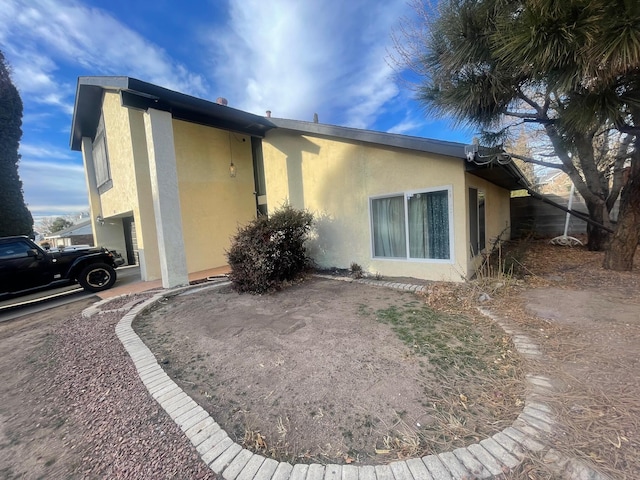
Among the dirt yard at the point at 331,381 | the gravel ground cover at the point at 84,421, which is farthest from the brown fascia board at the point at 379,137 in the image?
the gravel ground cover at the point at 84,421

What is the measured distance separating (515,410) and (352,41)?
10.1 meters

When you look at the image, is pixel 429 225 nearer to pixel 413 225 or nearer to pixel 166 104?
pixel 413 225

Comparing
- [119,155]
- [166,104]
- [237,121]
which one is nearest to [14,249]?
[119,155]

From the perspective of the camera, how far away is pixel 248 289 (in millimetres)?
5918

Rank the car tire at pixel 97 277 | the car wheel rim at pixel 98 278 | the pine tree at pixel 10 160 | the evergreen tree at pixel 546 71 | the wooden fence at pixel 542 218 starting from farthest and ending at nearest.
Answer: the pine tree at pixel 10 160 → the wooden fence at pixel 542 218 → the car wheel rim at pixel 98 278 → the car tire at pixel 97 277 → the evergreen tree at pixel 546 71

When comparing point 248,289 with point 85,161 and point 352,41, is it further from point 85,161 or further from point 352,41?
point 85,161

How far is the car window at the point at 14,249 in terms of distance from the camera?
261 inches

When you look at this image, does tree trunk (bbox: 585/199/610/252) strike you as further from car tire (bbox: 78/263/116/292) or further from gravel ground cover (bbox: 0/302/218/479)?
car tire (bbox: 78/263/116/292)

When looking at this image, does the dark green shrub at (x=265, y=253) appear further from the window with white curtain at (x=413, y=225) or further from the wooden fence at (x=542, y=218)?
the wooden fence at (x=542, y=218)

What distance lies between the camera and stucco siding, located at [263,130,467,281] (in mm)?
5723

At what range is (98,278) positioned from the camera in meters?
7.88

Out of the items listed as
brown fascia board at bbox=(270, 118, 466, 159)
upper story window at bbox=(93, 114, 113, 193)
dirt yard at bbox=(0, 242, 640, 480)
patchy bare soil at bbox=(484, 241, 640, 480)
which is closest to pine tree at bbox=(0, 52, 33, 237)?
upper story window at bbox=(93, 114, 113, 193)

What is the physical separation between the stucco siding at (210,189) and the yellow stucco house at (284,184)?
0.12ft

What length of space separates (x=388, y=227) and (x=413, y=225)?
2.13ft
